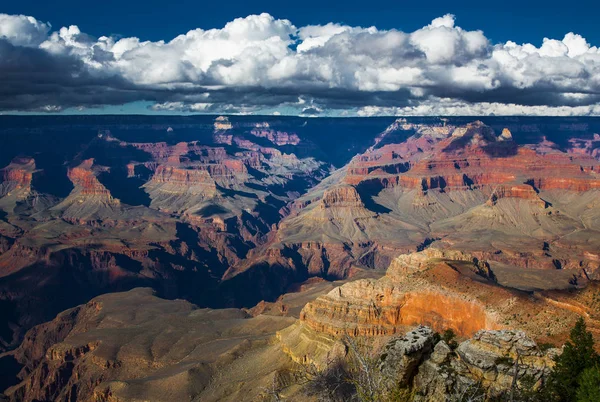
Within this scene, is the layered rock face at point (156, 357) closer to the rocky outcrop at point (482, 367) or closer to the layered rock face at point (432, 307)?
the layered rock face at point (432, 307)

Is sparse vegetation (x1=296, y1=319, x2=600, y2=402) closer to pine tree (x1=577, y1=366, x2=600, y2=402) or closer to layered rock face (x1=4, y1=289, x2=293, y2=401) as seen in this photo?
pine tree (x1=577, y1=366, x2=600, y2=402)

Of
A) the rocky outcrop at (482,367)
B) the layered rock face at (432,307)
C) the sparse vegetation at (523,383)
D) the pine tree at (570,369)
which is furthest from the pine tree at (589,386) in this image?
the layered rock face at (432,307)

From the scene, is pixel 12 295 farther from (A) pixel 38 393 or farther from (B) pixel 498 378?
(B) pixel 498 378

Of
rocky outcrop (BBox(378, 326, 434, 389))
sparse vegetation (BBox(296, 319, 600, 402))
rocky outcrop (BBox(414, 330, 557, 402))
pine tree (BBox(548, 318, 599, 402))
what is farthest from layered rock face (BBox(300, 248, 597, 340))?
rocky outcrop (BBox(378, 326, 434, 389))

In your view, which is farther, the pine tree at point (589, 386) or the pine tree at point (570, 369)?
the pine tree at point (570, 369)

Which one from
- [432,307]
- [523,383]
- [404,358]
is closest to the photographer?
[404,358]

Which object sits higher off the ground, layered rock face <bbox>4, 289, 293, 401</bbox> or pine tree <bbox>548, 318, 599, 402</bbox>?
pine tree <bbox>548, 318, 599, 402</bbox>

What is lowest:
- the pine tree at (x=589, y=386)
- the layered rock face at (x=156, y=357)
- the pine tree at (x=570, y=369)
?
the layered rock face at (x=156, y=357)

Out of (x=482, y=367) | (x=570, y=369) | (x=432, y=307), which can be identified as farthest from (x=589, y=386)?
(x=432, y=307)

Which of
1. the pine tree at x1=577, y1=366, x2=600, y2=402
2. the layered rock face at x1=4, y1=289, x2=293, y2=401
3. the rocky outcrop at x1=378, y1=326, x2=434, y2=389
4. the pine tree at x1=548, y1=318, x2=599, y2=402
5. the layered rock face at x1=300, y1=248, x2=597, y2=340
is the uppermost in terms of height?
the rocky outcrop at x1=378, y1=326, x2=434, y2=389

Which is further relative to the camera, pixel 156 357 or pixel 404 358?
pixel 156 357

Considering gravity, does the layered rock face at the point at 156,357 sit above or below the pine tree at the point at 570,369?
below

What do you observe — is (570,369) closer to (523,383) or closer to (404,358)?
(523,383)
